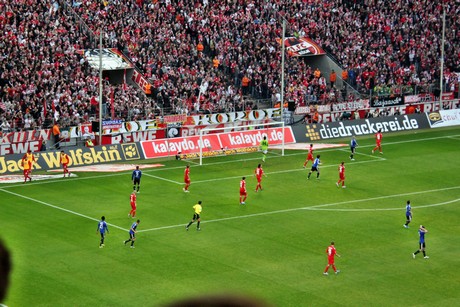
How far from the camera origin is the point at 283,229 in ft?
→ 133

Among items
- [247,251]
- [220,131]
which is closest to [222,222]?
[247,251]

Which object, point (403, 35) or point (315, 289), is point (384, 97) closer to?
point (403, 35)

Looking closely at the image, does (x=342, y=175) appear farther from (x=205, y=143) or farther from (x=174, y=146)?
(x=174, y=146)

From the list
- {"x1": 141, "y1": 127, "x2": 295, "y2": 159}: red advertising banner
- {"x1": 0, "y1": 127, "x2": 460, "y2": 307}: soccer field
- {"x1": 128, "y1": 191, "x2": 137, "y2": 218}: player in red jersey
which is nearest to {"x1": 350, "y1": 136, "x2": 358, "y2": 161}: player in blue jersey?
{"x1": 0, "y1": 127, "x2": 460, "y2": 307}: soccer field

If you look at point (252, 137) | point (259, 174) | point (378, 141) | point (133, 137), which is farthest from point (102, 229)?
point (378, 141)

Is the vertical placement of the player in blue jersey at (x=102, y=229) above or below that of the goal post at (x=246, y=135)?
below

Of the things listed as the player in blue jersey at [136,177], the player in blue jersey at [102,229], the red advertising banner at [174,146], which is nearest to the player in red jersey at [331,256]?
the player in blue jersey at [102,229]

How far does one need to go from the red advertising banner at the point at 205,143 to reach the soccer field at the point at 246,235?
1.02 m

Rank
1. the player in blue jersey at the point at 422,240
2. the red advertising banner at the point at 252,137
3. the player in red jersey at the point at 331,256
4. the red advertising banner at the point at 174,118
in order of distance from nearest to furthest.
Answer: the player in red jersey at the point at 331,256 < the player in blue jersey at the point at 422,240 < the red advertising banner at the point at 252,137 < the red advertising banner at the point at 174,118

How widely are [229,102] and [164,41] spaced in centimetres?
685

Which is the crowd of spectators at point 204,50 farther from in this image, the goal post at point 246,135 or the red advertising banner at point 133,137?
the goal post at point 246,135

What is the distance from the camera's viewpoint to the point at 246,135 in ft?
196

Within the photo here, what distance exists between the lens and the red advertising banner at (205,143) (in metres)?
56.8

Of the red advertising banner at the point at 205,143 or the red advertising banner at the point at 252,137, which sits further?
the red advertising banner at the point at 252,137
